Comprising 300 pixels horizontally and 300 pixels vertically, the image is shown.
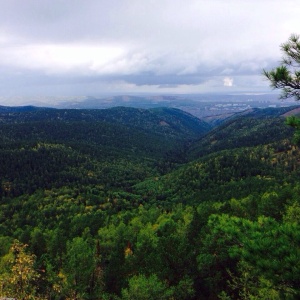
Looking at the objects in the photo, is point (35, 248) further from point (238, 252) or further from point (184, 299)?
point (238, 252)

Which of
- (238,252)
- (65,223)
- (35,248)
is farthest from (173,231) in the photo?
(65,223)

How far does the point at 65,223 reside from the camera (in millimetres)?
126062

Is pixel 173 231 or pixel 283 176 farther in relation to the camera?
pixel 283 176

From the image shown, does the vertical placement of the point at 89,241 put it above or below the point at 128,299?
below

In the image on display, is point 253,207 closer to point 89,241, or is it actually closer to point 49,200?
point 89,241

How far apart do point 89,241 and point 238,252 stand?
74.7 meters

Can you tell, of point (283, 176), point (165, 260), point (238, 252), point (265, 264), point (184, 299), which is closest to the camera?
point (265, 264)

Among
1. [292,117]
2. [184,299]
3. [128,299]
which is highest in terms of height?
[292,117]

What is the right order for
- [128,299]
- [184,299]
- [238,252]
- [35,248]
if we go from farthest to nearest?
1. [35,248]
2. [184,299]
3. [128,299]
4. [238,252]

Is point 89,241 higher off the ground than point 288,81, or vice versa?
point 288,81

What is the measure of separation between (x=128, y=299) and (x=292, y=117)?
3631 cm

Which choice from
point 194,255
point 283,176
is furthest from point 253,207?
point 283,176

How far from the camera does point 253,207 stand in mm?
74000

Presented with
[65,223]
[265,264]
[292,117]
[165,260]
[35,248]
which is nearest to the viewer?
[265,264]
